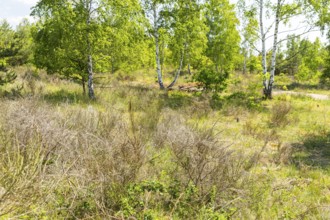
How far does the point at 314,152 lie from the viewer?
6.29 metres

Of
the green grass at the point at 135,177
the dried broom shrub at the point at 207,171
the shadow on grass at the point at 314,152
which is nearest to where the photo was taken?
the green grass at the point at 135,177

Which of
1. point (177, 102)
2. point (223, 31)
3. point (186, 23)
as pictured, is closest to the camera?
point (177, 102)

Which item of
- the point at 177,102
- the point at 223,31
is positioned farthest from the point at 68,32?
the point at 223,31

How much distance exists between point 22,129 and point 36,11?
7088 millimetres

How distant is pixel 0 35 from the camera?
31.2ft

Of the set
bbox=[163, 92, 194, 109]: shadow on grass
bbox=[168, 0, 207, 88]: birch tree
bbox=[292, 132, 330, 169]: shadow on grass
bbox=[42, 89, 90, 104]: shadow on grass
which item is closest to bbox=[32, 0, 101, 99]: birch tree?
bbox=[42, 89, 90, 104]: shadow on grass

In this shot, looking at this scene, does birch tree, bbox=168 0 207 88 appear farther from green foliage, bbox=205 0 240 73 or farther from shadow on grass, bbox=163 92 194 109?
green foliage, bbox=205 0 240 73

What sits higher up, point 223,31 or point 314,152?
point 223,31

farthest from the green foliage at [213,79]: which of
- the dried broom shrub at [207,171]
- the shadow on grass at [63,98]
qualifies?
the dried broom shrub at [207,171]

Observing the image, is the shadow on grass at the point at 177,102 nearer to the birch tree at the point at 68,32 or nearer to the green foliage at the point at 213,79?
the green foliage at the point at 213,79

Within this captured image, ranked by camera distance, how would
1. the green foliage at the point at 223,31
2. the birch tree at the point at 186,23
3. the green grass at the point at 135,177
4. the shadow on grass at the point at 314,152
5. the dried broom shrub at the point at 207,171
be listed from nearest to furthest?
the green grass at the point at 135,177 < the dried broom shrub at the point at 207,171 < the shadow on grass at the point at 314,152 < the birch tree at the point at 186,23 < the green foliage at the point at 223,31

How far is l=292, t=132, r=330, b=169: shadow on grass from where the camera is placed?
5543 millimetres

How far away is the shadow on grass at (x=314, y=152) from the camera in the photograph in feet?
18.2

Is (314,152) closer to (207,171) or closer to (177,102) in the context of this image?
(207,171)
